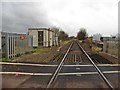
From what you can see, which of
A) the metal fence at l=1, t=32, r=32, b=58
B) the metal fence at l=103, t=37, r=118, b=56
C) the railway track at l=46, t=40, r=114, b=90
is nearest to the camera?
the railway track at l=46, t=40, r=114, b=90

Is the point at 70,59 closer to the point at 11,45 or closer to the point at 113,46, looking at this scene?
the point at 11,45

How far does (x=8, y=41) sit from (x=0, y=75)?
34.6ft

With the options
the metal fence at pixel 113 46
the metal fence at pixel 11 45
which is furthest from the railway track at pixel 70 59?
the metal fence at pixel 11 45

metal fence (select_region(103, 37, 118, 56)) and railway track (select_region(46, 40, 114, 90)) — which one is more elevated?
metal fence (select_region(103, 37, 118, 56))

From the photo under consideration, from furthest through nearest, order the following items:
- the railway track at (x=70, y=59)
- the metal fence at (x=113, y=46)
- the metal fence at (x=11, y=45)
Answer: the metal fence at (x=113, y=46), the metal fence at (x=11, y=45), the railway track at (x=70, y=59)

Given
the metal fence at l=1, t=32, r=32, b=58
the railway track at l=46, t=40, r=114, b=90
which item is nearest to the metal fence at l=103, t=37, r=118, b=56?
the railway track at l=46, t=40, r=114, b=90

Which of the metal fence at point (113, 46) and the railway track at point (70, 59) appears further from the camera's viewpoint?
the metal fence at point (113, 46)

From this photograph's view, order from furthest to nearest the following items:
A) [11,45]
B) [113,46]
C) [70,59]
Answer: [113,46] → [11,45] → [70,59]

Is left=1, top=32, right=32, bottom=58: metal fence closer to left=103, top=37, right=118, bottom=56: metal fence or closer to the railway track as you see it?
the railway track

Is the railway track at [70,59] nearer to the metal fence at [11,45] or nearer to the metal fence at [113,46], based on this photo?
the metal fence at [113,46]

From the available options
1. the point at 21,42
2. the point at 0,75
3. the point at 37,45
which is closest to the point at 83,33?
the point at 37,45

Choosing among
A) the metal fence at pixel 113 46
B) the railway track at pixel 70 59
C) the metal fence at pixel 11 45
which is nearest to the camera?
the railway track at pixel 70 59

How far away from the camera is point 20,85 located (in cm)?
838

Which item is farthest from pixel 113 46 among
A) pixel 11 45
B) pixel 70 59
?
pixel 11 45
